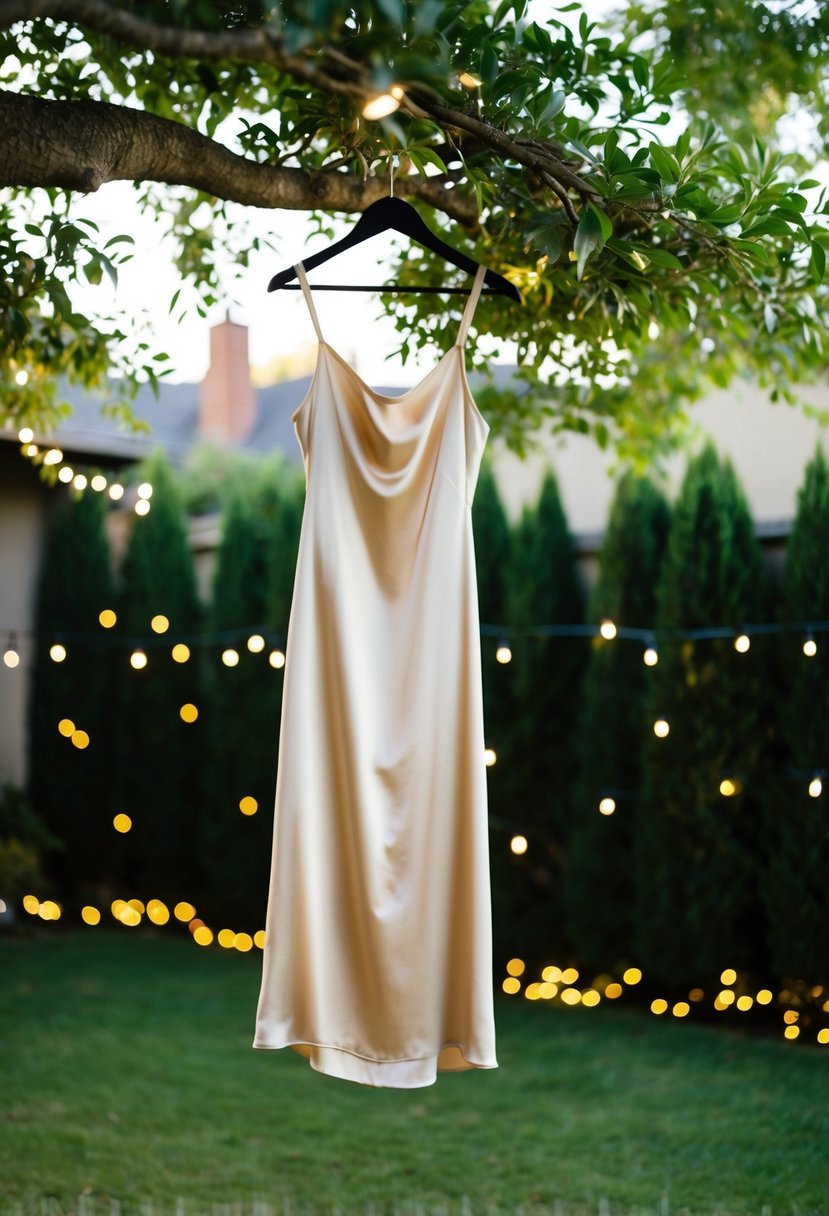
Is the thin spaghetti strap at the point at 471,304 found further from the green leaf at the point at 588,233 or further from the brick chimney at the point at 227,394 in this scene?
the brick chimney at the point at 227,394

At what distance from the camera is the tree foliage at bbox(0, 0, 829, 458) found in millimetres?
1588

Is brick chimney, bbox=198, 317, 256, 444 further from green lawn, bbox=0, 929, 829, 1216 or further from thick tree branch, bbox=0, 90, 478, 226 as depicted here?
thick tree branch, bbox=0, 90, 478, 226

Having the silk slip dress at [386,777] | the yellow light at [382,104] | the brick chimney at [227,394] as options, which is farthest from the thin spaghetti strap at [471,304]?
the brick chimney at [227,394]

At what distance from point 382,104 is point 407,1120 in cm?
292

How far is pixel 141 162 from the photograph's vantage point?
190cm

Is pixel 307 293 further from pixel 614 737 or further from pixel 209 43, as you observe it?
pixel 614 737

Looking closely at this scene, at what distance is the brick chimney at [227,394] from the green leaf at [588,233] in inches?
342

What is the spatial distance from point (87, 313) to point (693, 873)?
119 inches

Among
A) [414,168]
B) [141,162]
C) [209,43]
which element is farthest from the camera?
[414,168]

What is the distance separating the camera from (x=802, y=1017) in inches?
169

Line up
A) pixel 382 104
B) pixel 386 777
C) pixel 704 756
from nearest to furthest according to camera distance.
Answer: pixel 382 104, pixel 386 777, pixel 704 756

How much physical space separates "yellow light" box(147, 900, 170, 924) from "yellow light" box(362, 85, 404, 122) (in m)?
5.35

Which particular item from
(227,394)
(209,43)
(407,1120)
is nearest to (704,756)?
(407,1120)

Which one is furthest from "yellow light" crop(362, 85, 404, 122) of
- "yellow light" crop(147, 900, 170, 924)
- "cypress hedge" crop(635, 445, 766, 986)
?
"yellow light" crop(147, 900, 170, 924)
